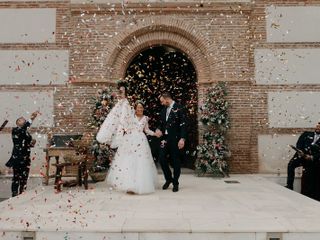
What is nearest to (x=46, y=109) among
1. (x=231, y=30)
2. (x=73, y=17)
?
(x=73, y=17)

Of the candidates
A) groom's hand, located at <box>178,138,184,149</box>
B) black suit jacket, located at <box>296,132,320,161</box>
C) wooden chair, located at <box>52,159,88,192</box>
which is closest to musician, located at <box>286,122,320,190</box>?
black suit jacket, located at <box>296,132,320,161</box>

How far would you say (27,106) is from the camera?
10797mm

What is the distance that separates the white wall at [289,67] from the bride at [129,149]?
4.28 m

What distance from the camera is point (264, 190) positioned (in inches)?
321

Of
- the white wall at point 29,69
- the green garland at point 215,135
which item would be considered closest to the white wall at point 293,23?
the green garland at point 215,135

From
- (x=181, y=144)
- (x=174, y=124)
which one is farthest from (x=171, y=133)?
(x=181, y=144)

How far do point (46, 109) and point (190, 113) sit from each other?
4129 mm

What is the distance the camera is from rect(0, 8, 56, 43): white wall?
35.8 ft

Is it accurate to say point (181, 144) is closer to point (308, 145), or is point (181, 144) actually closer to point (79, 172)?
point (79, 172)

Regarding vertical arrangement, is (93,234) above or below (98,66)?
below

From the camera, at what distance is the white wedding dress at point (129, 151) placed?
757cm

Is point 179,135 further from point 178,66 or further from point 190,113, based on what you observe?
point 178,66

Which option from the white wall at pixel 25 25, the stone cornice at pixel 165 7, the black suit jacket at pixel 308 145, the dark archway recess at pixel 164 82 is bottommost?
the black suit jacket at pixel 308 145

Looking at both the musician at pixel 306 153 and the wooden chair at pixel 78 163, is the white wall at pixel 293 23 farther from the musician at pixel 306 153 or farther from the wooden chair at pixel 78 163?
A: the wooden chair at pixel 78 163
